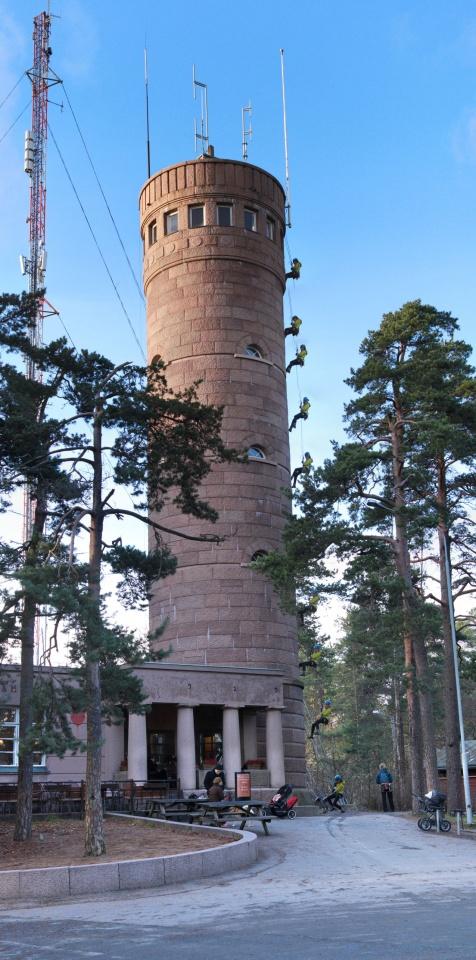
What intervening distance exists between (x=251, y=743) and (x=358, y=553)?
923 centimetres

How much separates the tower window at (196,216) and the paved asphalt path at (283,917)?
29071mm

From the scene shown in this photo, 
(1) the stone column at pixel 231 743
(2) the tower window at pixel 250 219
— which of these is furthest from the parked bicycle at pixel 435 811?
(2) the tower window at pixel 250 219

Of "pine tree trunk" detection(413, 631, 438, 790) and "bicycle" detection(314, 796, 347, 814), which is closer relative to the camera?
"pine tree trunk" detection(413, 631, 438, 790)

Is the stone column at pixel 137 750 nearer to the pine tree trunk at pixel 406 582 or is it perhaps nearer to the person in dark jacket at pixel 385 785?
the pine tree trunk at pixel 406 582

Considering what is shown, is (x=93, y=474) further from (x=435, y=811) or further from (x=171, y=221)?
(x=171, y=221)

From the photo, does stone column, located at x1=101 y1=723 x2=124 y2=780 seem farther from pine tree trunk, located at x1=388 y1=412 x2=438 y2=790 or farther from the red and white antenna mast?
the red and white antenna mast

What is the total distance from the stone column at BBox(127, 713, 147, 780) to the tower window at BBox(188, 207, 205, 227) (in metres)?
20.8

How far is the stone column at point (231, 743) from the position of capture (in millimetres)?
31703

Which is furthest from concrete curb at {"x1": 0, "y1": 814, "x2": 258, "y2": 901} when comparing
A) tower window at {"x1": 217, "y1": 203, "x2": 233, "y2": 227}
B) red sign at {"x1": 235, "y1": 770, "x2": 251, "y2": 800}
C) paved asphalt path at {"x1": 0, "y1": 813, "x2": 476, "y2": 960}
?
tower window at {"x1": 217, "y1": 203, "x2": 233, "y2": 227}

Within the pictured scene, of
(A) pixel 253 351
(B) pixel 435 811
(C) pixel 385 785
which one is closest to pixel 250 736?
(C) pixel 385 785

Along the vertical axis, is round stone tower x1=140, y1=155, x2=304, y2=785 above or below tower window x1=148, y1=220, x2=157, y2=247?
below

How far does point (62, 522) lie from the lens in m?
18.2

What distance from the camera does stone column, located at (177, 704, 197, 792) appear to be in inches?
1193

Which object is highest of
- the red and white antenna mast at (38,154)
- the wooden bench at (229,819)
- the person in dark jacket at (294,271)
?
the red and white antenna mast at (38,154)
